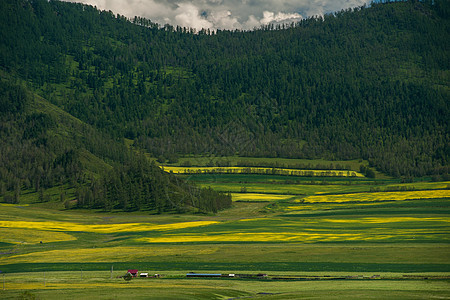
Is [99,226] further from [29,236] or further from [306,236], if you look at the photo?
[306,236]

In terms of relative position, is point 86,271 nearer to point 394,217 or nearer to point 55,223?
point 55,223

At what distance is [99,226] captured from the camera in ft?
561

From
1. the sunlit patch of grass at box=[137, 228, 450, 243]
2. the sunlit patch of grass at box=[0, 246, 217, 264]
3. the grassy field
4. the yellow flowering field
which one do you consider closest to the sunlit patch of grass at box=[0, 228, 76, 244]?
the grassy field

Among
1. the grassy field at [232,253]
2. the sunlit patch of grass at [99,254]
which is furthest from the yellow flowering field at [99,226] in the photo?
the sunlit patch of grass at [99,254]

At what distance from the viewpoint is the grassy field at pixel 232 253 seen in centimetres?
7575

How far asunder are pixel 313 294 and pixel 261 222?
9393 cm

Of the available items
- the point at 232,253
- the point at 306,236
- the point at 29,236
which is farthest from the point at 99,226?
the point at 232,253

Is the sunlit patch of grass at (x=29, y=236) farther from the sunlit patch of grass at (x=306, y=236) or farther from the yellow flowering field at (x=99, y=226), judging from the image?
the sunlit patch of grass at (x=306, y=236)

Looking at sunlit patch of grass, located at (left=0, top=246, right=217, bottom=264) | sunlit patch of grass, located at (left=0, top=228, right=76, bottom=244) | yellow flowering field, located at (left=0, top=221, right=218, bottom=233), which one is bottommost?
sunlit patch of grass, located at (left=0, top=246, right=217, bottom=264)

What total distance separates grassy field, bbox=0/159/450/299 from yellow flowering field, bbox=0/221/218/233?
0.30m

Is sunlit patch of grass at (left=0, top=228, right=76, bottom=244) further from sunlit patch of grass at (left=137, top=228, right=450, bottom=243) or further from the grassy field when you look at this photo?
sunlit patch of grass at (left=137, top=228, right=450, bottom=243)

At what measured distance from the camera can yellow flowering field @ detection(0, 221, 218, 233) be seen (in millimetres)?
159500

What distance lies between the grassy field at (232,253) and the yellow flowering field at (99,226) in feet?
0.98

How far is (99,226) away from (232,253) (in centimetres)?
7532
